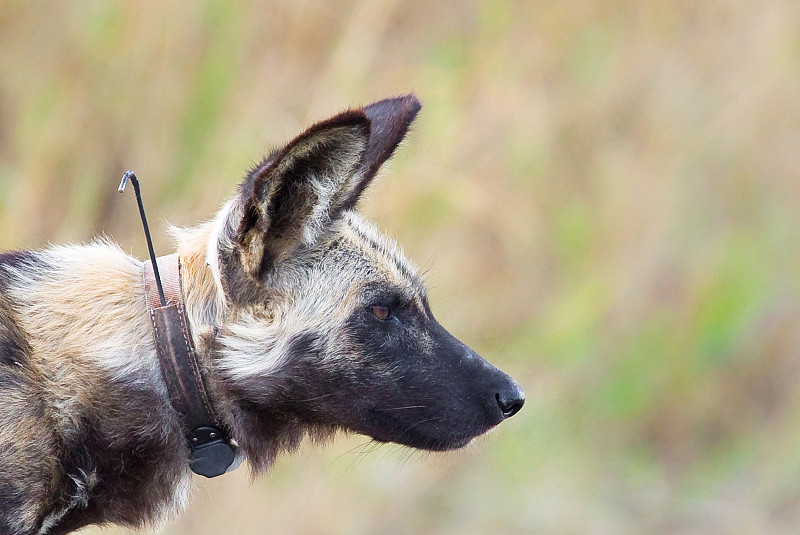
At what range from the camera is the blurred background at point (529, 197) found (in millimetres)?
4746

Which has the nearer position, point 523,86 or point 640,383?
point 523,86

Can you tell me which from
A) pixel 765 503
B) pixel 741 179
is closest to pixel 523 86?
pixel 741 179

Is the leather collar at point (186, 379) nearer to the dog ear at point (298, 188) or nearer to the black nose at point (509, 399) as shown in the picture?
the dog ear at point (298, 188)

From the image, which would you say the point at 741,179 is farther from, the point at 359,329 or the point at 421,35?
the point at 359,329

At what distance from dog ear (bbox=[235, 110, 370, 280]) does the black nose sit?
30.7 inches

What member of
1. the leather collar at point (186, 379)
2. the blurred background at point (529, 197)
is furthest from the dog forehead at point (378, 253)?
the blurred background at point (529, 197)

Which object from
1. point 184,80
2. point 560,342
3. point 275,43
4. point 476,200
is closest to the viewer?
point 184,80

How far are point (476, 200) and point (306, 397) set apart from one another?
285 centimetres

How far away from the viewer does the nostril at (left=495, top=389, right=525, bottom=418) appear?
3.23 meters

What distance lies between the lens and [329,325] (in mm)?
3104

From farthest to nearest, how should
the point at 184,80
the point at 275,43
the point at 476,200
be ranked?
the point at 476,200
the point at 275,43
the point at 184,80

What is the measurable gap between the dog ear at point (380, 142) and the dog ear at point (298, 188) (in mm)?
16


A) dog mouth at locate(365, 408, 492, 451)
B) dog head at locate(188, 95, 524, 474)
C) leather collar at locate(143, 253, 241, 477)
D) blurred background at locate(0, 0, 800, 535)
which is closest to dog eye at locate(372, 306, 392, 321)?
dog head at locate(188, 95, 524, 474)

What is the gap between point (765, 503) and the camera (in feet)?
20.3
